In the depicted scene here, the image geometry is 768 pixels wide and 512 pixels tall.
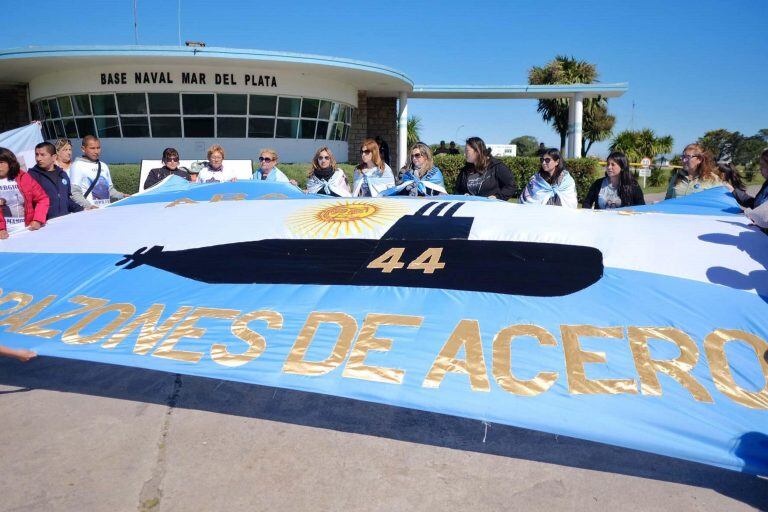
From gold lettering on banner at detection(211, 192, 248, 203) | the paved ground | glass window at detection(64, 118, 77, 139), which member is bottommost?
the paved ground

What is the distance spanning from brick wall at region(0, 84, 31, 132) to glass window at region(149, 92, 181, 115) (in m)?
7.30

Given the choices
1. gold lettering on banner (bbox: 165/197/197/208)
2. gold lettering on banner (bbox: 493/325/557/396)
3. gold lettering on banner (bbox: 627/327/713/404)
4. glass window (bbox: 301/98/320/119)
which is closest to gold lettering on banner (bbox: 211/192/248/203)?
gold lettering on banner (bbox: 165/197/197/208)

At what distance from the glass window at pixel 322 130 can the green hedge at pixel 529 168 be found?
4472 mm

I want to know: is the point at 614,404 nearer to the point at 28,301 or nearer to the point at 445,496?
the point at 445,496

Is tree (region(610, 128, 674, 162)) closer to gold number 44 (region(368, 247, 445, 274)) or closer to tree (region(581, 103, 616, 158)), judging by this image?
tree (region(581, 103, 616, 158))

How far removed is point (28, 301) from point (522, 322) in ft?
11.7

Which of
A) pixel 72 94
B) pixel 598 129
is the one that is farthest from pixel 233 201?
pixel 598 129

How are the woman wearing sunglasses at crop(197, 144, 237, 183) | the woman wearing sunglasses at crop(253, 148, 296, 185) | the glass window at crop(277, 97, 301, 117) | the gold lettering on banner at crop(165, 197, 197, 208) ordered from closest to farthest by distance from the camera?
the gold lettering on banner at crop(165, 197, 197, 208) → the woman wearing sunglasses at crop(253, 148, 296, 185) → the woman wearing sunglasses at crop(197, 144, 237, 183) → the glass window at crop(277, 97, 301, 117)

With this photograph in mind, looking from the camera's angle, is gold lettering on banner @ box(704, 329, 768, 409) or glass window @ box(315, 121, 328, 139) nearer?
gold lettering on banner @ box(704, 329, 768, 409)

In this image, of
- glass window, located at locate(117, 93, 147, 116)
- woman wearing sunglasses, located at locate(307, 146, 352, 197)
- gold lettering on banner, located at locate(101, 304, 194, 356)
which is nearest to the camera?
gold lettering on banner, located at locate(101, 304, 194, 356)

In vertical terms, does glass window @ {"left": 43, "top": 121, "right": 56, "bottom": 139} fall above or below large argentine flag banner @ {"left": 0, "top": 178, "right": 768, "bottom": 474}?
above

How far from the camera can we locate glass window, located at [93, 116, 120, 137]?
18875 mm

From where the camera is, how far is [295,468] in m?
3.21

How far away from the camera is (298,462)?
3.28 metres
